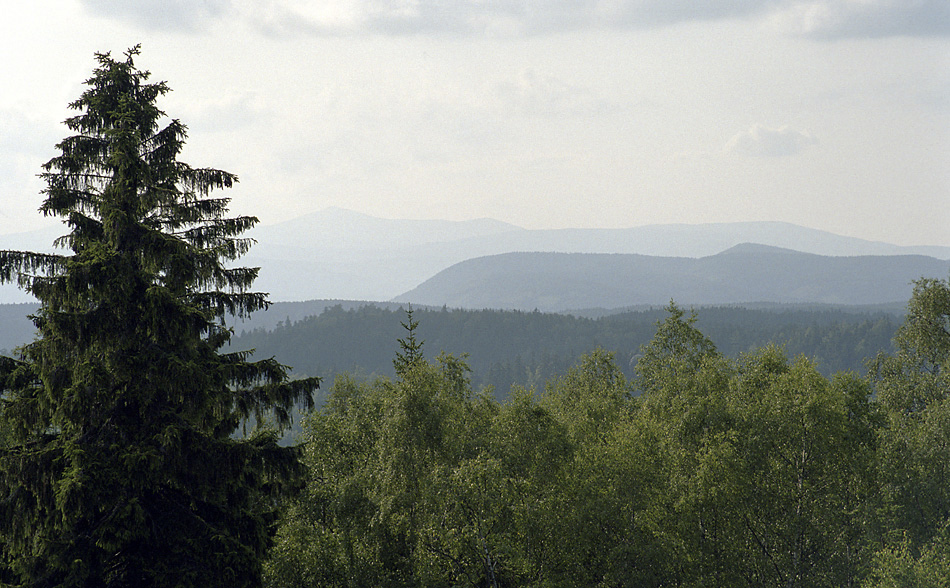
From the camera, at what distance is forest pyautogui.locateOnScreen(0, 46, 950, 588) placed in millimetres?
16328

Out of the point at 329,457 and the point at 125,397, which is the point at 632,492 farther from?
the point at 125,397

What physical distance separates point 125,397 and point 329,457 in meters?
12.8

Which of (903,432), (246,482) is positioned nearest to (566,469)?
(246,482)

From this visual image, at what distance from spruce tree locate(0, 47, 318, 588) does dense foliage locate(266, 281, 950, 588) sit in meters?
4.48

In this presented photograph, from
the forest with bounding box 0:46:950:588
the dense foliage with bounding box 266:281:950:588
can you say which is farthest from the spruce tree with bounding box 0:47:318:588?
the dense foliage with bounding box 266:281:950:588

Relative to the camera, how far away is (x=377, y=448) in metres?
26.2

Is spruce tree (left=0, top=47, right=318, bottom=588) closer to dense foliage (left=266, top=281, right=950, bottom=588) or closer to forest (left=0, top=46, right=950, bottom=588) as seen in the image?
forest (left=0, top=46, right=950, bottom=588)

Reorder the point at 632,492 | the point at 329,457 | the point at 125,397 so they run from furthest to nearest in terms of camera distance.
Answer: the point at 329,457
the point at 632,492
the point at 125,397

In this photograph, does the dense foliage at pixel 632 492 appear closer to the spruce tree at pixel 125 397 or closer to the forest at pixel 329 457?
the forest at pixel 329 457

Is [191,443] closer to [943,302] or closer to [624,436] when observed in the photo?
[624,436]

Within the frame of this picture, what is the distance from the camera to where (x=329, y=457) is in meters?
28.8

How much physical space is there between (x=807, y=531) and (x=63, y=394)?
27.4m

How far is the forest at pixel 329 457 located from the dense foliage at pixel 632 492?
0.35 ft

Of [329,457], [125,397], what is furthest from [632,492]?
[125,397]
